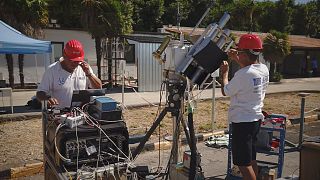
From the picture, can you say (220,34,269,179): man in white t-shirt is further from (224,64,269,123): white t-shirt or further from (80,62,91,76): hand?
(80,62,91,76): hand

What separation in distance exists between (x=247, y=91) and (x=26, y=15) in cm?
1108

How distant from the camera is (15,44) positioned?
24.7 feet

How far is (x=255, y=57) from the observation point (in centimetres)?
350

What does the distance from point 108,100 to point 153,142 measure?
3464 millimetres

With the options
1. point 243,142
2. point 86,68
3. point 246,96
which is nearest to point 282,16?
point 246,96

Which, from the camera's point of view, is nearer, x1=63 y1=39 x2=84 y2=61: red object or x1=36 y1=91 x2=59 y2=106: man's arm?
x1=36 y1=91 x2=59 y2=106: man's arm

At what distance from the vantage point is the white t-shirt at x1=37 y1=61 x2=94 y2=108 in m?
3.53

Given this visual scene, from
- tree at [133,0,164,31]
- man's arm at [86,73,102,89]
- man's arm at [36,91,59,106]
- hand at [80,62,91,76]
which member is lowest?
man's arm at [36,91,59,106]

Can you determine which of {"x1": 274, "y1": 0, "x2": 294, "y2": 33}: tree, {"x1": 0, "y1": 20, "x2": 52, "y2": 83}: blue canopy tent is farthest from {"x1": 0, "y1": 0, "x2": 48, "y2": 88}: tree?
{"x1": 274, "y1": 0, "x2": 294, "y2": 33}: tree

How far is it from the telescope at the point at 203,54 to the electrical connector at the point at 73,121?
38.3 inches

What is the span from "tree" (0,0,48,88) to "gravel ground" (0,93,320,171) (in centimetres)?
567

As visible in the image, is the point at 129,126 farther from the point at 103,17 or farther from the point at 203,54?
the point at 103,17

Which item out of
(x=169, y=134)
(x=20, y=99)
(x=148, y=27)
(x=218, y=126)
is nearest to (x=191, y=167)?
(x=169, y=134)

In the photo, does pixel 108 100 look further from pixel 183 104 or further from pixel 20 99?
pixel 20 99
